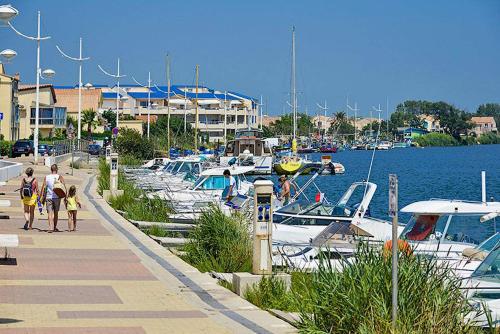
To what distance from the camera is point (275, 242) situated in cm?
2147

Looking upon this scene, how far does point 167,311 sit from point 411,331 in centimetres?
437

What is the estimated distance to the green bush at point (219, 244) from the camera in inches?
718

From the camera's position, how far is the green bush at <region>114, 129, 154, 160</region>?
84.3m

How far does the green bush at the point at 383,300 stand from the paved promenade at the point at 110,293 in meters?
1.02

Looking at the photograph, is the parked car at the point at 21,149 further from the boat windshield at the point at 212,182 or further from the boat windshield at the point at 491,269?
the boat windshield at the point at 491,269

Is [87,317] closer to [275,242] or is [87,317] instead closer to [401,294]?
[401,294]

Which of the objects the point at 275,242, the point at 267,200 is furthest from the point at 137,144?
the point at 267,200

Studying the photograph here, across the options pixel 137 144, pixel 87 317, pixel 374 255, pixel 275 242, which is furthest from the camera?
pixel 137 144

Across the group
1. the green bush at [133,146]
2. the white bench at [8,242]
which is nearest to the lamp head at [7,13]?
the white bench at [8,242]

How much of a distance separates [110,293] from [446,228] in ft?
22.5

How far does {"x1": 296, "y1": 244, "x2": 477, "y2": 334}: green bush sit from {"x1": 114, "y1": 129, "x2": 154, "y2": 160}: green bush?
72.8m

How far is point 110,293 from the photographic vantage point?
1521 cm

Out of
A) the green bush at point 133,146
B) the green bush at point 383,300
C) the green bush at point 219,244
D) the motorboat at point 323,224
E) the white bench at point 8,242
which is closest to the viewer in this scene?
the green bush at point 383,300

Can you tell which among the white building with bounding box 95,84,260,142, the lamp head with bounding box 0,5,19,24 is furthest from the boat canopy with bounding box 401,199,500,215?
the white building with bounding box 95,84,260,142
